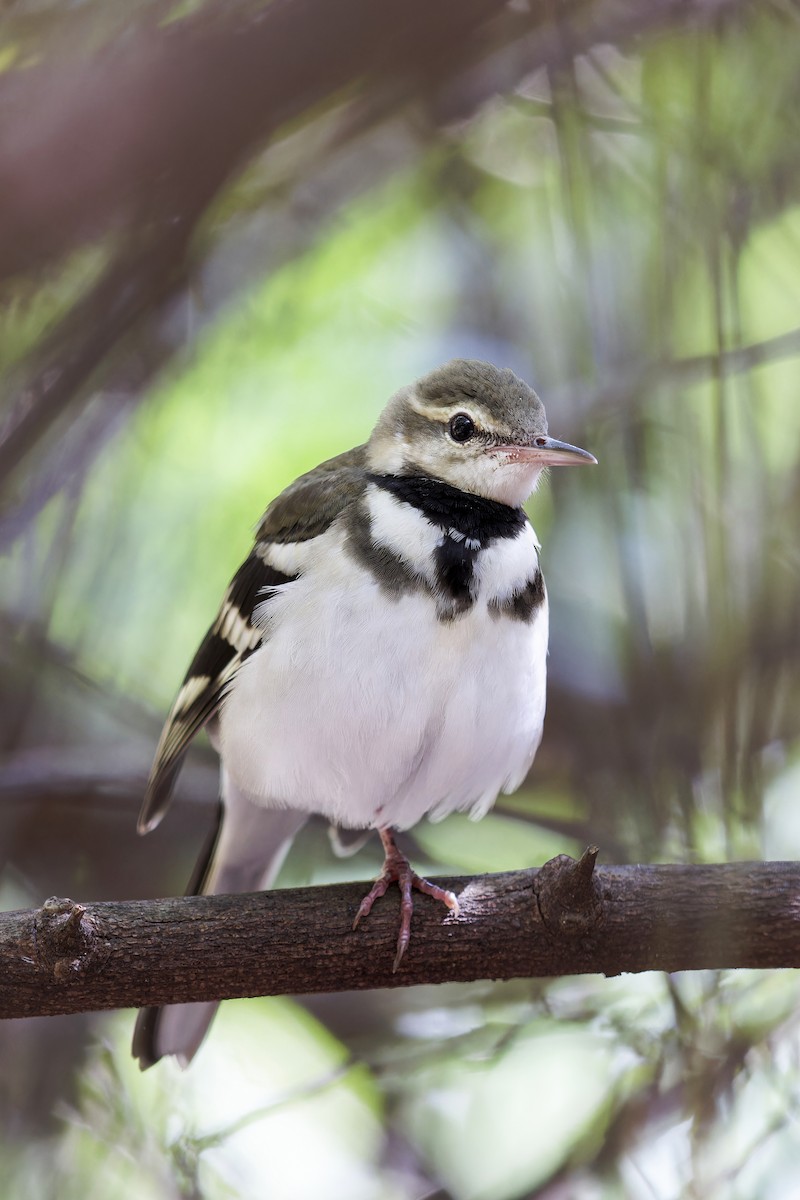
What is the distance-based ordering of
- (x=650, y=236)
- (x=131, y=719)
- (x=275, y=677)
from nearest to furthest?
(x=650, y=236)
(x=275, y=677)
(x=131, y=719)

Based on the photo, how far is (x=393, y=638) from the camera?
3082 millimetres

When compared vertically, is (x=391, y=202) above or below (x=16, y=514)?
above

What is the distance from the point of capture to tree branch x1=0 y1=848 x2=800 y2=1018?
2.72 m

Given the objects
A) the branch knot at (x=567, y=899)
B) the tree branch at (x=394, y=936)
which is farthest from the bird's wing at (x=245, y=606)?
the branch knot at (x=567, y=899)

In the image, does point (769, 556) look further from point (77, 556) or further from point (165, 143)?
point (77, 556)

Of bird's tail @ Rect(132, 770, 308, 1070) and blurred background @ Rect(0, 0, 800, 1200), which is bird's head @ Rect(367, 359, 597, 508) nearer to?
blurred background @ Rect(0, 0, 800, 1200)

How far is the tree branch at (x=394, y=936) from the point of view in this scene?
8.94ft

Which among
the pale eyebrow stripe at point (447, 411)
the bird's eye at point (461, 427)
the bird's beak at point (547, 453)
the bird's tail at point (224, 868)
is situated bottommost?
the bird's tail at point (224, 868)

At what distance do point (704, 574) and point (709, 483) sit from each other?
185 mm

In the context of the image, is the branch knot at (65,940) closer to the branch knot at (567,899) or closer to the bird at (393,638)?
the bird at (393,638)

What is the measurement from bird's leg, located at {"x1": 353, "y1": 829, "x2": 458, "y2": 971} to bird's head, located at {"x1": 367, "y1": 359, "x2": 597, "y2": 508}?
1.09 meters

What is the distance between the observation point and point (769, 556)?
2.35 m

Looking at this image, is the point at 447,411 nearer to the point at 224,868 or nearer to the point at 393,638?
the point at 393,638

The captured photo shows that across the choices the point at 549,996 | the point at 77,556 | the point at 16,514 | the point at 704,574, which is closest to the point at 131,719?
the point at 77,556
